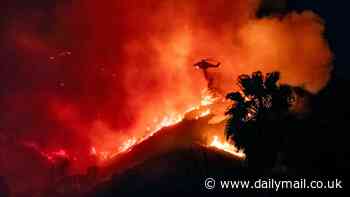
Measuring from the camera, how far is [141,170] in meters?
Result: 58.1

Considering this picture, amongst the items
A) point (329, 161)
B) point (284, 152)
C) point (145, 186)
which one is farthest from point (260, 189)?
point (145, 186)

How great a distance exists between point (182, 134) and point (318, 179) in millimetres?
23409

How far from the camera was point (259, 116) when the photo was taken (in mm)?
39188

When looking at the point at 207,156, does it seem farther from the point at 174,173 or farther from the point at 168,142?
the point at 168,142

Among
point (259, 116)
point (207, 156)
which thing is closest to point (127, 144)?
point (207, 156)

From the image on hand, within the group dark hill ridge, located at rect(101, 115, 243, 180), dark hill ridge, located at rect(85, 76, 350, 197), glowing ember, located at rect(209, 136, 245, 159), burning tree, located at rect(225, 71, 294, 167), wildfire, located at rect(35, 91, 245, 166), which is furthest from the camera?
wildfire, located at rect(35, 91, 245, 166)

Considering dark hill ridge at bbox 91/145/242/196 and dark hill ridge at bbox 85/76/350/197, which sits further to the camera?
dark hill ridge at bbox 91/145/242/196

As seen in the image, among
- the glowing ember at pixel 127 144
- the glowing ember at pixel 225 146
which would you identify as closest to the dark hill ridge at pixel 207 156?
the glowing ember at pixel 225 146

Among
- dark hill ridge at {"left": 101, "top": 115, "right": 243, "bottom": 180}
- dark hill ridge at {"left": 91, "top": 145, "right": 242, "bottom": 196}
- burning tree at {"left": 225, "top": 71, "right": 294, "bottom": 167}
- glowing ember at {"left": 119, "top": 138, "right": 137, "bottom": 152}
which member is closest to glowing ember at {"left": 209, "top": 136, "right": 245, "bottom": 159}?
dark hill ridge at {"left": 91, "top": 145, "right": 242, "bottom": 196}

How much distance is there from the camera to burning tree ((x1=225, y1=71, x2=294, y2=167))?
38.4m

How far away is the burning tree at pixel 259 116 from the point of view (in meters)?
38.4

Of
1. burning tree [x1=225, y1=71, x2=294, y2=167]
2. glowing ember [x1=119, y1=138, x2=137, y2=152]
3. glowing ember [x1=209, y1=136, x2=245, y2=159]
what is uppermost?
glowing ember [x1=119, y1=138, x2=137, y2=152]

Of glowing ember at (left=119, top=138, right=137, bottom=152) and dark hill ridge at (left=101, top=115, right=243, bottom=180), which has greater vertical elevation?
glowing ember at (left=119, top=138, right=137, bottom=152)

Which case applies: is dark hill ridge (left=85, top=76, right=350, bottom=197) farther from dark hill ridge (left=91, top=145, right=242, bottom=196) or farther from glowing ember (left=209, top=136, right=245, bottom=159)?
glowing ember (left=209, top=136, right=245, bottom=159)
